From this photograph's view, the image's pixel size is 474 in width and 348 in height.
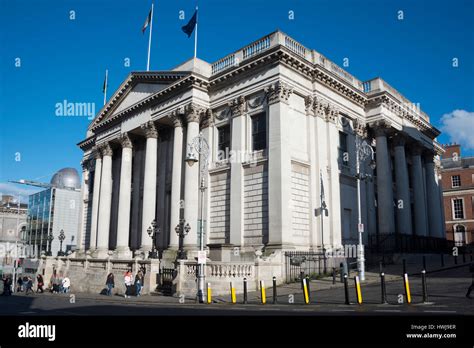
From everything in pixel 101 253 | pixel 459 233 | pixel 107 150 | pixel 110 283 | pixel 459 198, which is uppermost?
pixel 107 150

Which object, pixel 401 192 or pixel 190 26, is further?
pixel 401 192

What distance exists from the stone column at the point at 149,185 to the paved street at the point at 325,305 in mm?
14196

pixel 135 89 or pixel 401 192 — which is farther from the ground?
pixel 135 89

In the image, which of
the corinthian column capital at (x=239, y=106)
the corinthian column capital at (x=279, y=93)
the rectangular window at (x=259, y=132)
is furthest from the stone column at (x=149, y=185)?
the corinthian column capital at (x=279, y=93)

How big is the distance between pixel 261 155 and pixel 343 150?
8.69 meters

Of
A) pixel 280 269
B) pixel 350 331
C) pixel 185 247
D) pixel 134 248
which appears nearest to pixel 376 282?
pixel 280 269

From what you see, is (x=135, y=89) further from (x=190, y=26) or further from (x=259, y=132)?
(x=259, y=132)

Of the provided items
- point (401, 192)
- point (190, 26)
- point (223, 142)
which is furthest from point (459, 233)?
point (190, 26)

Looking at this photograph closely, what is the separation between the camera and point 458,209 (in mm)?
63812

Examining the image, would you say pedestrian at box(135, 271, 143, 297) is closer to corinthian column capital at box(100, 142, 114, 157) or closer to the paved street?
the paved street

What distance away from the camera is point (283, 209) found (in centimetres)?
2717

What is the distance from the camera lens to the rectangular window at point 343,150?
114 feet

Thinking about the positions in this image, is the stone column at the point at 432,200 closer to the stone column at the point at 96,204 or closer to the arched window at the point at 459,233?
the arched window at the point at 459,233

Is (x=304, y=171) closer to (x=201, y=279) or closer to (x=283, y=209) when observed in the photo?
(x=283, y=209)
